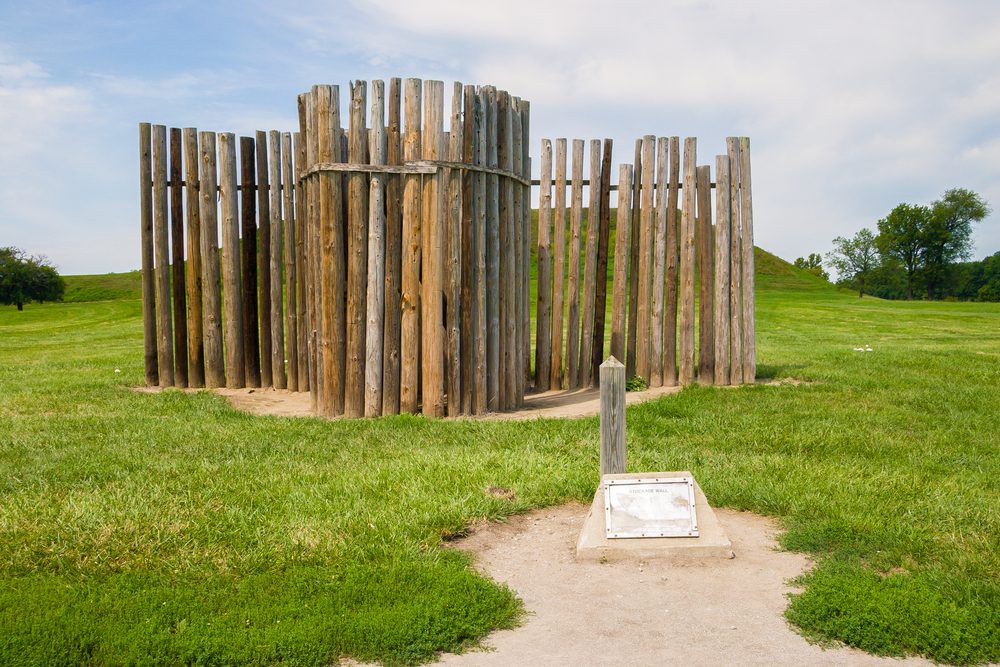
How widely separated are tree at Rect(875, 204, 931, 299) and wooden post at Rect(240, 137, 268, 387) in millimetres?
67922

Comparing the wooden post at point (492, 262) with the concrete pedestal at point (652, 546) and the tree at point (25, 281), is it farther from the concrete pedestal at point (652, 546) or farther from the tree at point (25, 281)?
the tree at point (25, 281)

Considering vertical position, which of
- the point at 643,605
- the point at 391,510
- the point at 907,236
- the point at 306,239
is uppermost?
the point at 907,236

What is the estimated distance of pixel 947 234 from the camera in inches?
2677

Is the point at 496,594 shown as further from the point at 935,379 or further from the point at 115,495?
the point at 935,379

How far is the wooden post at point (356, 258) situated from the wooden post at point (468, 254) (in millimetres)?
985

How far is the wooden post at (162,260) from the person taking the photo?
1091 centimetres

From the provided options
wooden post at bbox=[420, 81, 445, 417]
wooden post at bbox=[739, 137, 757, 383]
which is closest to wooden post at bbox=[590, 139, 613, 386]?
wooden post at bbox=[739, 137, 757, 383]

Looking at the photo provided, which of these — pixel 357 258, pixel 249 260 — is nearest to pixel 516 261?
pixel 357 258

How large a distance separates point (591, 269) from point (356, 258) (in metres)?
3.41

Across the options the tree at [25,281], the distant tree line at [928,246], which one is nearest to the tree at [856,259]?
the distant tree line at [928,246]

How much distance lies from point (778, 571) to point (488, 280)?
5.13 metres

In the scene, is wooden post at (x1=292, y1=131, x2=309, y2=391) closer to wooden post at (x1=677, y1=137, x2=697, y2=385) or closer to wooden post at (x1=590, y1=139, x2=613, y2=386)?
wooden post at (x1=590, y1=139, x2=613, y2=386)

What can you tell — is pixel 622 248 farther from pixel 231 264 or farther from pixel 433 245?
pixel 231 264

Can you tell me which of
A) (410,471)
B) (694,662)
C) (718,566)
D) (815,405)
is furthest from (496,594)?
(815,405)
